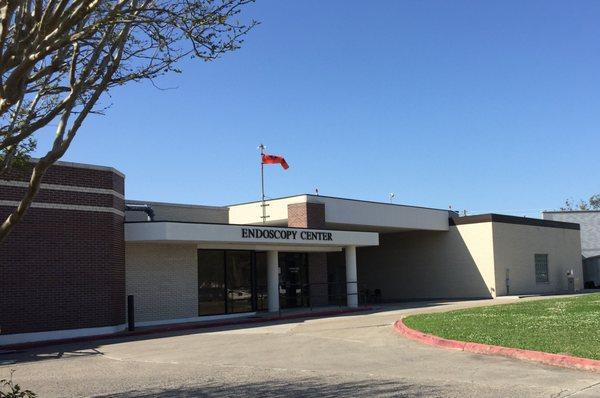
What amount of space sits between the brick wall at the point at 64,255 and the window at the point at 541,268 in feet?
84.9

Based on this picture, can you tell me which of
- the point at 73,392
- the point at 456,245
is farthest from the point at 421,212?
the point at 73,392

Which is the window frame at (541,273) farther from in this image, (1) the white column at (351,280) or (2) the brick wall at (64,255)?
(2) the brick wall at (64,255)

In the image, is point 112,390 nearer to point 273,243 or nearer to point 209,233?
point 209,233

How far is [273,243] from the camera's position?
1055 inches

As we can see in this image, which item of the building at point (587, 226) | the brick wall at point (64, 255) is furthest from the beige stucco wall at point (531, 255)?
the brick wall at point (64, 255)

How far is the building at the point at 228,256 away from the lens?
19.4 metres

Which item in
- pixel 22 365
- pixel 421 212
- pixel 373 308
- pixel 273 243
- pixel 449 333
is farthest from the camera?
pixel 421 212

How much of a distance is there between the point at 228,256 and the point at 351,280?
6.38 meters

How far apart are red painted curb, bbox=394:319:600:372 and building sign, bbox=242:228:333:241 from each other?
10.3 metres

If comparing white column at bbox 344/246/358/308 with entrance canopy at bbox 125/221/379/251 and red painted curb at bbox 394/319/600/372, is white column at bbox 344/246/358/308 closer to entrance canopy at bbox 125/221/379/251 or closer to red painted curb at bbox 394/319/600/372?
entrance canopy at bbox 125/221/379/251

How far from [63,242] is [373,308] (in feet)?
48.3

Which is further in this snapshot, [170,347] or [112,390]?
[170,347]

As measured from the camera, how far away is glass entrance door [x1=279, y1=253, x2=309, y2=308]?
3014cm

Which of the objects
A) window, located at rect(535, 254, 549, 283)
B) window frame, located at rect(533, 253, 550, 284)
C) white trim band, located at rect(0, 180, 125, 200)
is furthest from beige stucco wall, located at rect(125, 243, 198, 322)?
window, located at rect(535, 254, 549, 283)
